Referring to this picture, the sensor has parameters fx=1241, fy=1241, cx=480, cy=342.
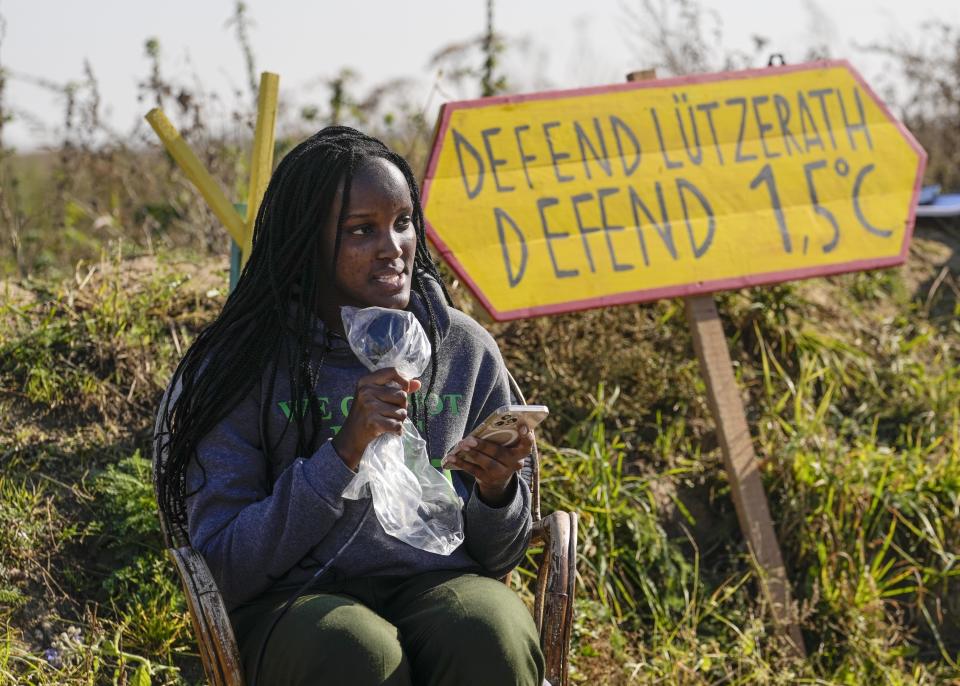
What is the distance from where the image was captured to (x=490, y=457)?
8.19 ft

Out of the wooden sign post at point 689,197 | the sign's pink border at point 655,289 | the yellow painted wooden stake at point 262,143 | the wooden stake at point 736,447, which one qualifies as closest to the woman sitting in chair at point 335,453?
the yellow painted wooden stake at point 262,143

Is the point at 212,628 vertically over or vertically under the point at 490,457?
under

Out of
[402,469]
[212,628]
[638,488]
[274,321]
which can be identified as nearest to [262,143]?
[274,321]

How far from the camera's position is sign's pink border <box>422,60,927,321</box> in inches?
152

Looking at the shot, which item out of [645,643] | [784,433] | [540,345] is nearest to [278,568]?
[645,643]

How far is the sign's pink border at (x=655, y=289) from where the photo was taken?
3857 mm

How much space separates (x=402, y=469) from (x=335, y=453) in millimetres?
170

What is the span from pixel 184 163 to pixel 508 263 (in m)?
1.04

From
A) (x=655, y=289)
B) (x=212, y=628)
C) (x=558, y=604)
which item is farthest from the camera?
(x=655, y=289)

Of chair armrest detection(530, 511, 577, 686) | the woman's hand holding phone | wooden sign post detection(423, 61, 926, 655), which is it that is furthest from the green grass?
the woman's hand holding phone

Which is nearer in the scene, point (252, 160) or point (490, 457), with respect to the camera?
point (490, 457)

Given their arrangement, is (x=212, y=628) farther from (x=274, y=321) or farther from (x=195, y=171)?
(x=195, y=171)

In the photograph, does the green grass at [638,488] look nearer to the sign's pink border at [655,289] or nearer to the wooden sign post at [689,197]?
the wooden sign post at [689,197]

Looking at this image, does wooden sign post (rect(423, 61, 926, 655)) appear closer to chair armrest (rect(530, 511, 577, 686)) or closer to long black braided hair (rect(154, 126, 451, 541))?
long black braided hair (rect(154, 126, 451, 541))
